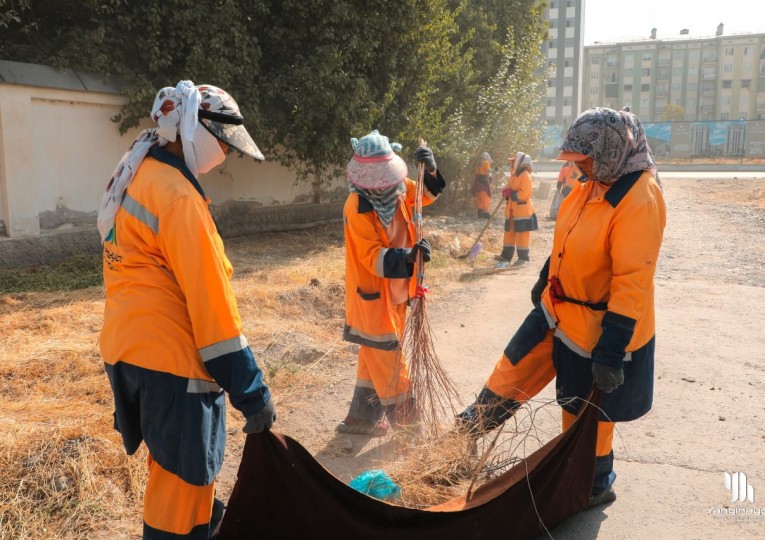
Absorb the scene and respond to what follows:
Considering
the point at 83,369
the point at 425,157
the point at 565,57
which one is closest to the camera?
the point at 425,157

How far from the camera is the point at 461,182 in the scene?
54.6 feet

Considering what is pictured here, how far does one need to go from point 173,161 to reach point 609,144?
1793 mm

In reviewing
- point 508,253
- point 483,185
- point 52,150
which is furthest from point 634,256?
point 483,185

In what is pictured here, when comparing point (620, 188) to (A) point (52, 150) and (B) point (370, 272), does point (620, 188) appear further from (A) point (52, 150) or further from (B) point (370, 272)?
(A) point (52, 150)

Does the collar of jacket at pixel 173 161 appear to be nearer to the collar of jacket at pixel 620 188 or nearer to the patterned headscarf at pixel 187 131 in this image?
the patterned headscarf at pixel 187 131

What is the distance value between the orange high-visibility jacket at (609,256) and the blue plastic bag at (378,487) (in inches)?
41.5

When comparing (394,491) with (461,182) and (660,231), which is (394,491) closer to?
(660,231)

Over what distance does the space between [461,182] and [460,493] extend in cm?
1409

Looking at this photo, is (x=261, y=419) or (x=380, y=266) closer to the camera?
(x=261, y=419)

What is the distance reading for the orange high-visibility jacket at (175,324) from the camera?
2.13m

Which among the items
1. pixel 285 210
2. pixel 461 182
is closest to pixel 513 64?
pixel 461 182

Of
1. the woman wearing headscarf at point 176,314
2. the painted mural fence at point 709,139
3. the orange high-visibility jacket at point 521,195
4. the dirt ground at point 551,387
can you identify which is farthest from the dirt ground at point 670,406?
the painted mural fence at point 709,139

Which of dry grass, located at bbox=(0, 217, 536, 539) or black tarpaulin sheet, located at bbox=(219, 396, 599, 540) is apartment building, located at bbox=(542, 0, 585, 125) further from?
black tarpaulin sheet, located at bbox=(219, 396, 599, 540)

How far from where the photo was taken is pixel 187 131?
2.20 metres
